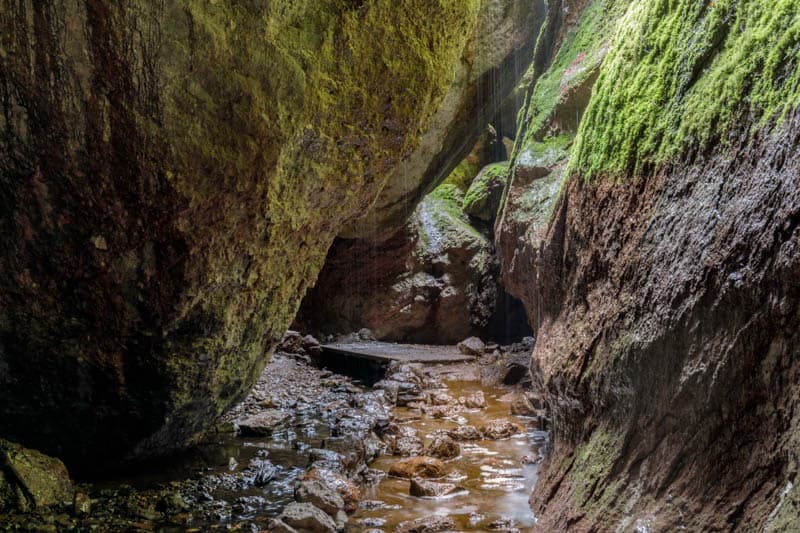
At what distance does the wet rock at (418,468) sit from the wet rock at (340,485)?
2.21 feet

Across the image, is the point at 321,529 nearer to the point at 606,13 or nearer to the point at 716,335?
the point at 716,335

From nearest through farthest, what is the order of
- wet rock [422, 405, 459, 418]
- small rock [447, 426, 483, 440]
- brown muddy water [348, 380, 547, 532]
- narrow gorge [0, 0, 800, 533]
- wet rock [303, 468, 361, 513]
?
narrow gorge [0, 0, 800, 533] → brown muddy water [348, 380, 547, 532] → wet rock [303, 468, 361, 513] → small rock [447, 426, 483, 440] → wet rock [422, 405, 459, 418]

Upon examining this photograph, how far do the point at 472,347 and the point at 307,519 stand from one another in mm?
8833

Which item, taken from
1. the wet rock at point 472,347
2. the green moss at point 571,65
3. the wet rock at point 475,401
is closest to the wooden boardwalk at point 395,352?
the wet rock at point 472,347

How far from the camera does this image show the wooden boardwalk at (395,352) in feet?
36.0

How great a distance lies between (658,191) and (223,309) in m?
2.86

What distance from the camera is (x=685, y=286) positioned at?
2.46 metres

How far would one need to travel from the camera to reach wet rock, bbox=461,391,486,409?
26.7 ft

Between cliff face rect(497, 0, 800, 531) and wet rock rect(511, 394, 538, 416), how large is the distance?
3554 millimetres

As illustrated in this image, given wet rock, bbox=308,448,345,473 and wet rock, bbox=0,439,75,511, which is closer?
wet rock, bbox=0,439,75,511

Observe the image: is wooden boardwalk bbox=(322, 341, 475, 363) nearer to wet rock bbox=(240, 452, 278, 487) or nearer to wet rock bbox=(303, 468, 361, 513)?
wet rock bbox=(240, 452, 278, 487)

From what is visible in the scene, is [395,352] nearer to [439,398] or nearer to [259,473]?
[439,398]

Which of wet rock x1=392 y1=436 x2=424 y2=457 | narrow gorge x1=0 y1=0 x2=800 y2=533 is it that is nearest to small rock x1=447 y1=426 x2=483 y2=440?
wet rock x1=392 y1=436 x2=424 y2=457

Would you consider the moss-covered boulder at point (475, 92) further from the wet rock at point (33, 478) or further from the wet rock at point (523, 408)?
the wet rock at point (33, 478)
